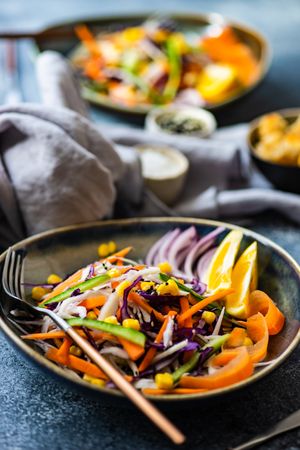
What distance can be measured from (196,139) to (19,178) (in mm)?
801

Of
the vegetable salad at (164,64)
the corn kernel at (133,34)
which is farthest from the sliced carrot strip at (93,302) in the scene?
the corn kernel at (133,34)

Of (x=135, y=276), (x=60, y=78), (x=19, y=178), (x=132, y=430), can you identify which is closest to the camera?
(x=132, y=430)

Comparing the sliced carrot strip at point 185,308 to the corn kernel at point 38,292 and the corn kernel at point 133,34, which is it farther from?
the corn kernel at point 133,34

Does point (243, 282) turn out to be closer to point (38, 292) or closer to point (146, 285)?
point (146, 285)

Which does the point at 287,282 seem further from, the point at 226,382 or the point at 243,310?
the point at 226,382

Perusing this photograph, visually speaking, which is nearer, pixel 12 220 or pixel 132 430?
pixel 132 430

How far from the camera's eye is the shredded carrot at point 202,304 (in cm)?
153

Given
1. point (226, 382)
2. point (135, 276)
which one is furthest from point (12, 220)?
point (226, 382)

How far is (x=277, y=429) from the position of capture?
144 centimetres

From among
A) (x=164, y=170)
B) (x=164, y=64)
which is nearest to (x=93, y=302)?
→ (x=164, y=170)

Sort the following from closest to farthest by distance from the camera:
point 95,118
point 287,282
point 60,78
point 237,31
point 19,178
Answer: point 287,282
point 19,178
point 60,78
point 95,118
point 237,31

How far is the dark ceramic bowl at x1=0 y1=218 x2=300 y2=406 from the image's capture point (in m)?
1.46

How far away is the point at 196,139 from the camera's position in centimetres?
254

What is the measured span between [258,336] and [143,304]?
10.8 inches
